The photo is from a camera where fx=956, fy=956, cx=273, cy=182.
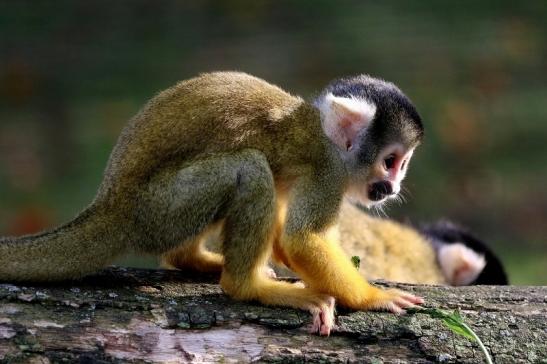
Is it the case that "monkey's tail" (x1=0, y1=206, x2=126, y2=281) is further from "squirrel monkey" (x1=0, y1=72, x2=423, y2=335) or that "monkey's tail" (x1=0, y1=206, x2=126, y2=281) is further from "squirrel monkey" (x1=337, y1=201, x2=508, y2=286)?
"squirrel monkey" (x1=337, y1=201, x2=508, y2=286)

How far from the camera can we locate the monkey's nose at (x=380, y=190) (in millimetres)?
3938

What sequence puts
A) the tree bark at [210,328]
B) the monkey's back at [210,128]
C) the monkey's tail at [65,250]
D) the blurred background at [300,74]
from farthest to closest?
1. the blurred background at [300,74]
2. the monkey's back at [210,128]
3. the monkey's tail at [65,250]
4. the tree bark at [210,328]

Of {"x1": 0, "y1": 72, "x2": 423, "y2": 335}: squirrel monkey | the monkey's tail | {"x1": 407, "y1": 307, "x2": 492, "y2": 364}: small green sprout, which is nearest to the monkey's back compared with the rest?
{"x1": 0, "y1": 72, "x2": 423, "y2": 335}: squirrel monkey

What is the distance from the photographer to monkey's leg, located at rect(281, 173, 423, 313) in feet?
11.5

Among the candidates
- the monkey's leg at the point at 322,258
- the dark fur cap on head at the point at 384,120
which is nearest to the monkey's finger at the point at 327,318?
the monkey's leg at the point at 322,258

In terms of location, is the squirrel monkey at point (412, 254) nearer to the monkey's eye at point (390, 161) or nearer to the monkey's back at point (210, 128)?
the monkey's eye at point (390, 161)

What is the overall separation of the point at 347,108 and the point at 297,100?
28 centimetres

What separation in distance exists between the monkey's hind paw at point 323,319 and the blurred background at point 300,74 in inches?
168

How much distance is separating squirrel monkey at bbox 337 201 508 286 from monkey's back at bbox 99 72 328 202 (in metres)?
1.60

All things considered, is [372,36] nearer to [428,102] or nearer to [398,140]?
[428,102]

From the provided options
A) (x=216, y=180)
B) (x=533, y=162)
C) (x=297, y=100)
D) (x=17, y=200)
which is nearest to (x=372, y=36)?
(x=533, y=162)

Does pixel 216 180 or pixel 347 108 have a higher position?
pixel 347 108

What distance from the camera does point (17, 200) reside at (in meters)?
7.60

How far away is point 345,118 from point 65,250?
47.8 inches
